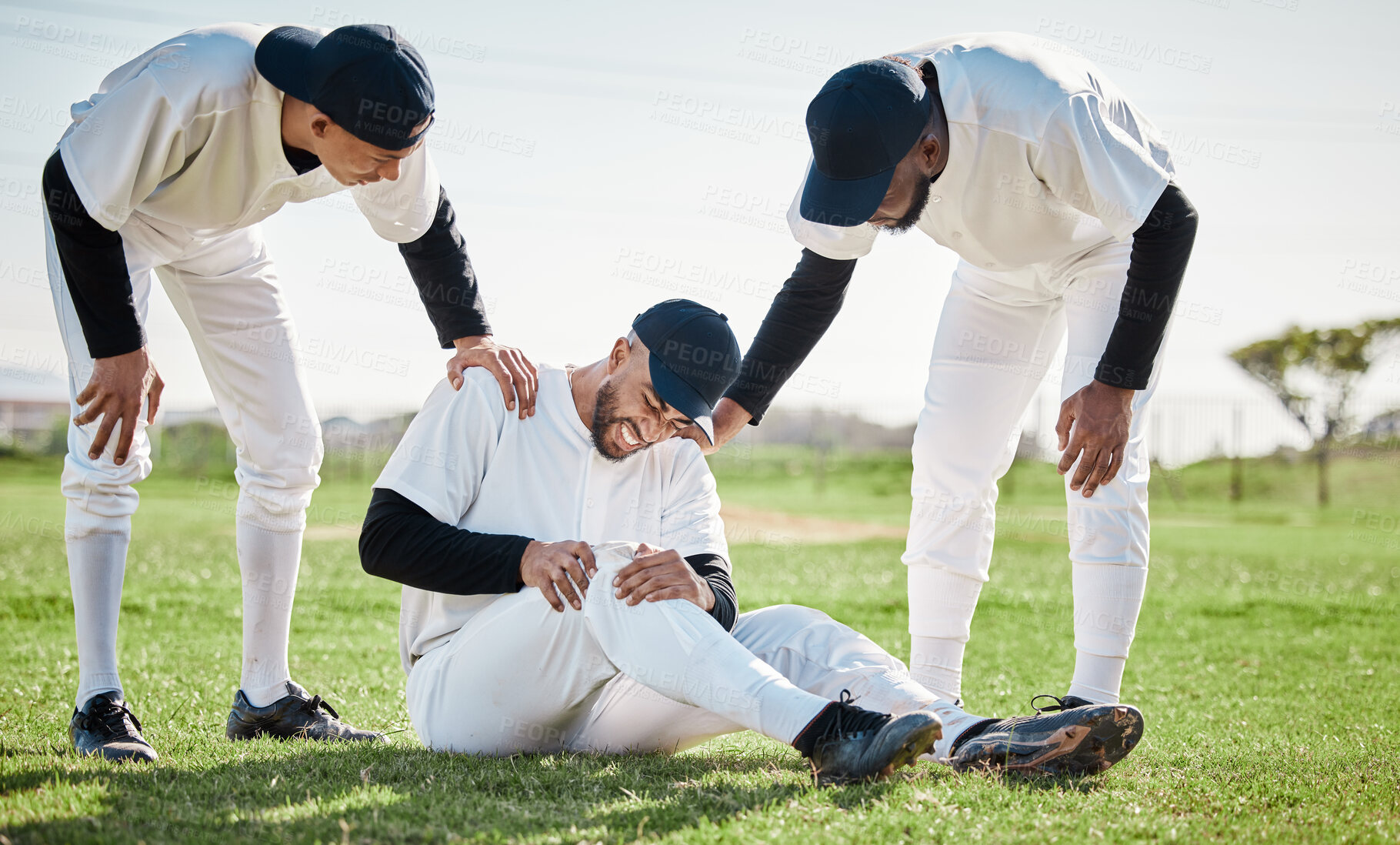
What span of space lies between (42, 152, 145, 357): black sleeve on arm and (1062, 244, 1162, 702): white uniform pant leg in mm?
3013

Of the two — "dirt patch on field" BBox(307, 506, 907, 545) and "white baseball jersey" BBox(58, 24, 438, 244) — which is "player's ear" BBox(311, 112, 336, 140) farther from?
"dirt patch on field" BBox(307, 506, 907, 545)

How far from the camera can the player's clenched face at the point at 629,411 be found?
3.25 meters

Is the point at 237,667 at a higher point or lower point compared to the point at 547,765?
lower

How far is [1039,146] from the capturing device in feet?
10.5

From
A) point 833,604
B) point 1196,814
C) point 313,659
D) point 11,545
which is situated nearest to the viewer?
point 1196,814

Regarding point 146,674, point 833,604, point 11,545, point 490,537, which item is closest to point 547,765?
point 490,537

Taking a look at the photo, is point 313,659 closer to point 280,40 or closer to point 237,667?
point 237,667

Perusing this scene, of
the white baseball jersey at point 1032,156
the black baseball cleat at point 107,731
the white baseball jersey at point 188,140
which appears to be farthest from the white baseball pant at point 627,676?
the white baseball jersey at point 188,140

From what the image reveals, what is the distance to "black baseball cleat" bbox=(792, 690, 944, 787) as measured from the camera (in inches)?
99.5

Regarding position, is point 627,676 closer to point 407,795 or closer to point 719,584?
point 719,584

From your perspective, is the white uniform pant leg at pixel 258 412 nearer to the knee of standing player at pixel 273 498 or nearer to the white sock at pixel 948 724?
the knee of standing player at pixel 273 498

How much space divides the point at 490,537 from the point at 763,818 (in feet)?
3.86

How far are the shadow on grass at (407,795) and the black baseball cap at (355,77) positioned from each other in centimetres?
191

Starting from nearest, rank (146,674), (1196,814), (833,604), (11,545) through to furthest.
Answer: (1196,814), (146,674), (833,604), (11,545)
